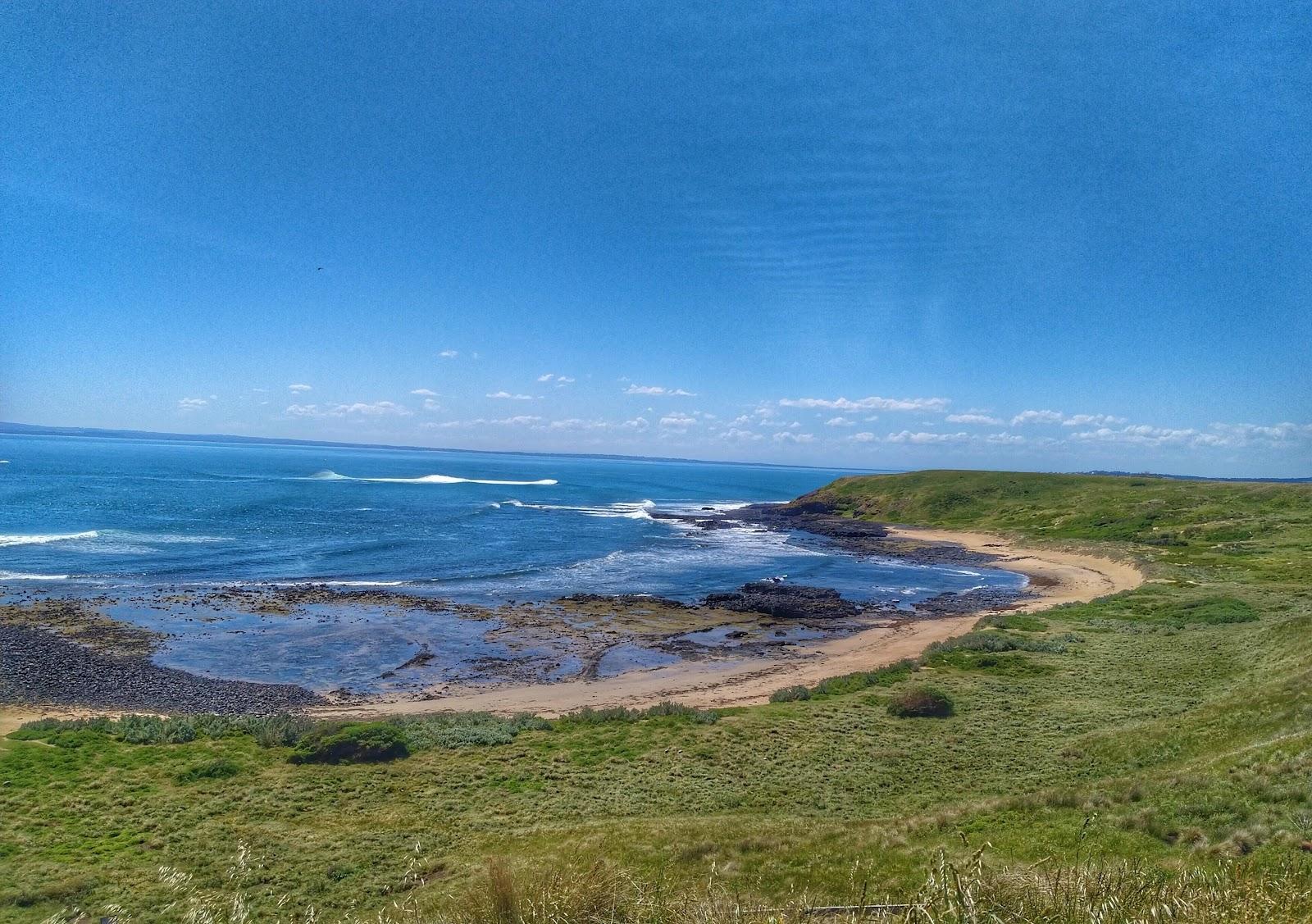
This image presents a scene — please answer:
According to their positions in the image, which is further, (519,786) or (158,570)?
(158,570)

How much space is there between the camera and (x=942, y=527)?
85.3 metres

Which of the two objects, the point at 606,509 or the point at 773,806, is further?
the point at 606,509

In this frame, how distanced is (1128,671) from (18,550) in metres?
65.1

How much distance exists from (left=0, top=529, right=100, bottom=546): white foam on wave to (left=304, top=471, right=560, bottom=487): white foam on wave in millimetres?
87435

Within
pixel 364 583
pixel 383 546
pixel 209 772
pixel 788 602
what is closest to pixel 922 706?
pixel 209 772

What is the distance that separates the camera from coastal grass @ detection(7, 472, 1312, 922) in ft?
25.0

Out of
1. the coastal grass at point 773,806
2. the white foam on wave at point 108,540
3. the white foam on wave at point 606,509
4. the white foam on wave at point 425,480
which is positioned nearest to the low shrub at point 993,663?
the coastal grass at point 773,806

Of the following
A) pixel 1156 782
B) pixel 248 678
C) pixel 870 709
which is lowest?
pixel 248 678

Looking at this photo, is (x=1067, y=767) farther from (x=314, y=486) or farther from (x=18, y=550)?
(x=314, y=486)

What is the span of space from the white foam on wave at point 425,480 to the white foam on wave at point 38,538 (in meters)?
87.4

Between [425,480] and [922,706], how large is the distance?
162m

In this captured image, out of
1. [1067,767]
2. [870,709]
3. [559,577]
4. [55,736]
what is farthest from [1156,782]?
[559,577]

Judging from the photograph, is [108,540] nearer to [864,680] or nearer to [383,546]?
[383,546]

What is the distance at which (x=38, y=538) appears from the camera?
49719mm
